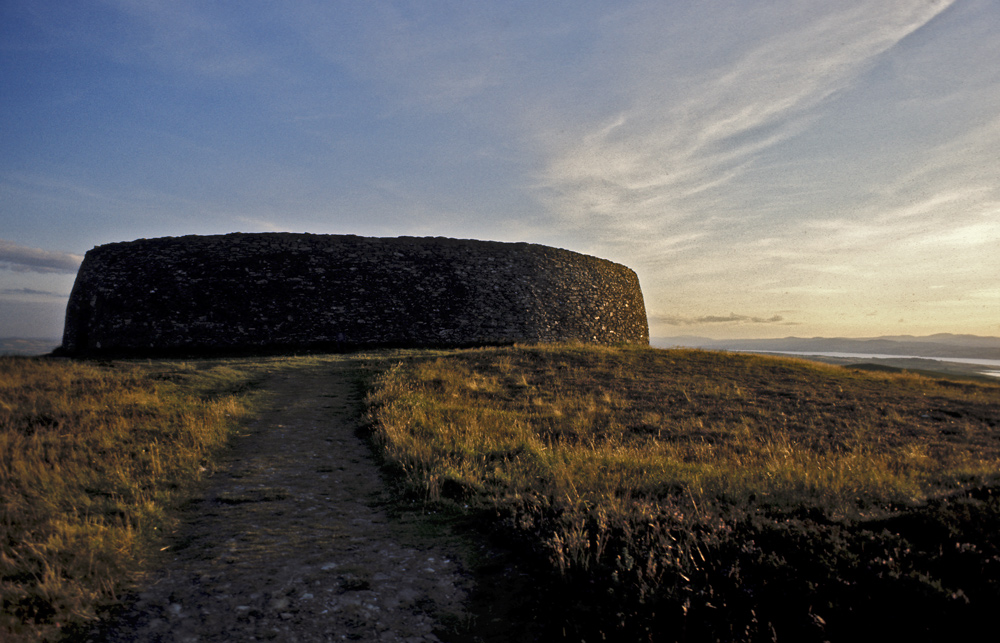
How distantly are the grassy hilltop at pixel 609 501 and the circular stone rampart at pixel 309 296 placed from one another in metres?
14.6

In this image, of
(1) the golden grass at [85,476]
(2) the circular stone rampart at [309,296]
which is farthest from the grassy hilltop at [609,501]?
(2) the circular stone rampart at [309,296]

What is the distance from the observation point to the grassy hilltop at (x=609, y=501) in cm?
318

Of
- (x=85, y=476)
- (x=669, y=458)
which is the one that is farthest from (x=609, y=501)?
(x=85, y=476)

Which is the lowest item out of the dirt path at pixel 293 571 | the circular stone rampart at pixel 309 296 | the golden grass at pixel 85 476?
the dirt path at pixel 293 571

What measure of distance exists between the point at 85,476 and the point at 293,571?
416 centimetres

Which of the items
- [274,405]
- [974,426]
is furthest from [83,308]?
[974,426]

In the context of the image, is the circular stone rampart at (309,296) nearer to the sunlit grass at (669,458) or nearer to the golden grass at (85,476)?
the sunlit grass at (669,458)

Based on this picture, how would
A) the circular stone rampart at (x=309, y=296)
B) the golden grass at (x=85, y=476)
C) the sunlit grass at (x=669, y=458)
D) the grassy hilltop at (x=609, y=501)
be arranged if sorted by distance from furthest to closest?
the circular stone rampart at (x=309, y=296) → the sunlit grass at (x=669, y=458) → the golden grass at (x=85, y=476) → the grassy hilltop at (x=609, y=501)

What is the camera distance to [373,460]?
26.3 feet

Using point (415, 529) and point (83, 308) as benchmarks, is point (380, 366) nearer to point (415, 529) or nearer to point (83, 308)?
point (415, 529)

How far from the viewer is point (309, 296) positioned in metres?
29.8

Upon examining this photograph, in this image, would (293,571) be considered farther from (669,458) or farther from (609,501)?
(669,458)

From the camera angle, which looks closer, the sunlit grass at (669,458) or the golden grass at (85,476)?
the golden grass at (85,476)

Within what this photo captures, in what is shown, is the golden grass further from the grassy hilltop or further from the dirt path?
the dirt path
